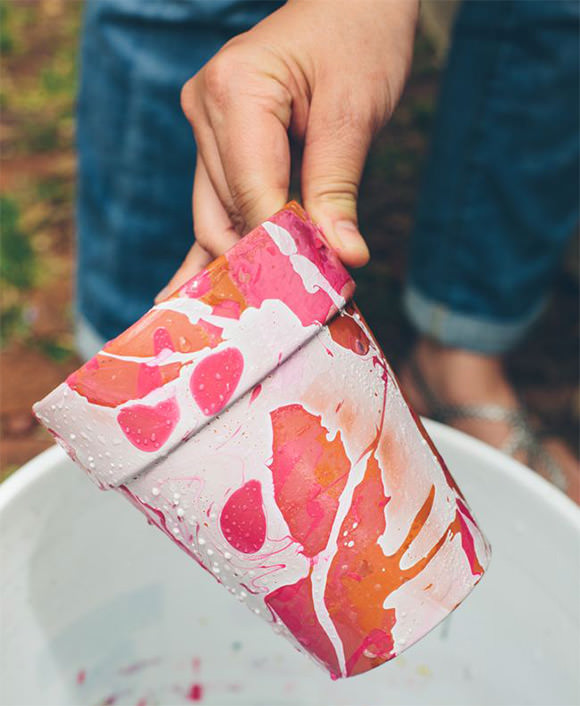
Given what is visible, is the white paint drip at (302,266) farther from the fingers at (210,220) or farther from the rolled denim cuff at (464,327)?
the rolled denim cuff at (464,327)

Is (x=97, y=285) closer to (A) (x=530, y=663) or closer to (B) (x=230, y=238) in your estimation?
(B) (x=230, y=238)

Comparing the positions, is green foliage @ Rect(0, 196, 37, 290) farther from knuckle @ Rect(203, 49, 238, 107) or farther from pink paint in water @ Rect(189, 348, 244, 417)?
pink paint in water @ Rect(189, 348, 244, 417)

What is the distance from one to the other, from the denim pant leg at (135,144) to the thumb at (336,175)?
0.32m

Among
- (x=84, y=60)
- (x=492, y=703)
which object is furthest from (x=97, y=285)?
(x=492, y=703)

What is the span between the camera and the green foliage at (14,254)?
1.46 meters

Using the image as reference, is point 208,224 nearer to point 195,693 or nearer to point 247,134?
point 247,134

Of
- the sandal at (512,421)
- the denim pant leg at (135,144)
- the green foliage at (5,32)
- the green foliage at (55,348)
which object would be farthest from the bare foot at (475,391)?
the green foliage at (5,32)

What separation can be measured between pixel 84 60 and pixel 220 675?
2.46 feet

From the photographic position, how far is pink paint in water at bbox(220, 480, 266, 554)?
51cm

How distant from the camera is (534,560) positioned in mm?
721

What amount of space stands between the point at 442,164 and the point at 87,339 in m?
0.56

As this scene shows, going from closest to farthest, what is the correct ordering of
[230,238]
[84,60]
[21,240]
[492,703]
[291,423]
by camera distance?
[291,423] < [230,238] < [492,703] < [84,60] < [21,240]

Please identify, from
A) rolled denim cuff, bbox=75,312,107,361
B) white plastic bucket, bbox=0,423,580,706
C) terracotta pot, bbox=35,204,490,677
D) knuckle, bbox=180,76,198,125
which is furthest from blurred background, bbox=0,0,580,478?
terracotta pot, bbox=35,204,490,677

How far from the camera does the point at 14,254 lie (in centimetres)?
150
